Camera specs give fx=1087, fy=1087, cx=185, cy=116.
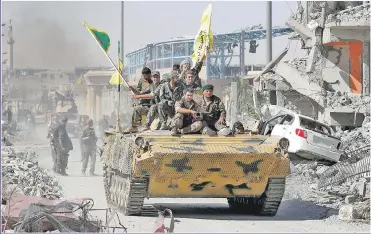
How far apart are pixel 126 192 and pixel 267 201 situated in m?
1.90

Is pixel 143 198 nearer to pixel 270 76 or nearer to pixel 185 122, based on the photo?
pixel 185 122

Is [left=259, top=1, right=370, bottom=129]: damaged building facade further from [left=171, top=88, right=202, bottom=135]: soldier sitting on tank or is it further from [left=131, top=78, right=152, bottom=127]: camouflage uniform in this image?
[left=171, top=88, right=202, bottom=135]: soldier sitting on tank

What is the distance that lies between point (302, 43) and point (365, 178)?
2176cm

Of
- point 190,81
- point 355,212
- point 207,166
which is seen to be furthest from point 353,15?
point 207,166

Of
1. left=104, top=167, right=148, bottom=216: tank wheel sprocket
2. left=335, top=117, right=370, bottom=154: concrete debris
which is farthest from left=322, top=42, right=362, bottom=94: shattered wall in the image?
left=104, top=167, right=148, bottom=216: tank wheel sprocket

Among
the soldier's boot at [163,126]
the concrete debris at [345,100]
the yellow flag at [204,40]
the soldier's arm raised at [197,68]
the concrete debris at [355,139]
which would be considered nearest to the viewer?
the soldier's boot at [163,126]

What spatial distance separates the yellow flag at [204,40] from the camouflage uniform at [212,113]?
6.12 feet

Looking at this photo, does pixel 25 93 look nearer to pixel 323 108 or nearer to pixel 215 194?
pixel 323 108

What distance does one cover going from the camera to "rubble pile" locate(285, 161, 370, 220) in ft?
46.3

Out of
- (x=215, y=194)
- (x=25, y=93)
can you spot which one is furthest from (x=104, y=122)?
(x=215, y=194)

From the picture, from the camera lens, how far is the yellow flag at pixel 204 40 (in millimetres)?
17062

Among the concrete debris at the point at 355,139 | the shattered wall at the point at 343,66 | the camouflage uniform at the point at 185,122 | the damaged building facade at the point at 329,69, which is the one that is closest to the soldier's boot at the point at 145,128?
the camouflage uniform at the point at 185,122

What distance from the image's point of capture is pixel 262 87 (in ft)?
117

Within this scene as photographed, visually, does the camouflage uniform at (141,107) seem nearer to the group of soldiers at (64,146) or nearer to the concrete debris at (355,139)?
the concrete debris at (355,139)
